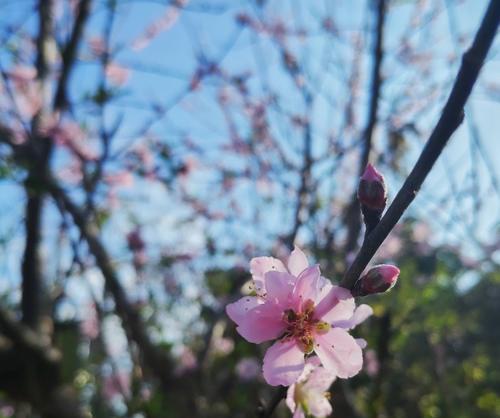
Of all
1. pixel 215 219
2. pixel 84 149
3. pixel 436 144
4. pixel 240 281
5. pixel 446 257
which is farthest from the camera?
pixel 215 219

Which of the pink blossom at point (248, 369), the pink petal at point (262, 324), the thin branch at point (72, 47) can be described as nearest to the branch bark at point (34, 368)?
the pink blossom at point (248, 369)

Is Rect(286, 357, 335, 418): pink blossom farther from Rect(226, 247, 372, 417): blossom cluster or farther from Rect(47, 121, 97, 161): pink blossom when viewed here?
Rect(47, 121, 97, 161): pink blossom

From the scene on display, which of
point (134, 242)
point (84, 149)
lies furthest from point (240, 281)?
point (84, 149)

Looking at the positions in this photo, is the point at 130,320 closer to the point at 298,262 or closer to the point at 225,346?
the point at 298,262

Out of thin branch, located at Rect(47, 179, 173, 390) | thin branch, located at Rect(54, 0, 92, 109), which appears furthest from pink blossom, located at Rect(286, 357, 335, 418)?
thin branch, located at Rect(54, 0, 92, 109)

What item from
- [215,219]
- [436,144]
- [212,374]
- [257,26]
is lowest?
[212,374]

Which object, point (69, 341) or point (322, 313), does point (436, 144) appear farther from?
point (69, 341)

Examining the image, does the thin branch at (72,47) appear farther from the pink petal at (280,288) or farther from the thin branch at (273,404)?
the thin branch at (273,404)
